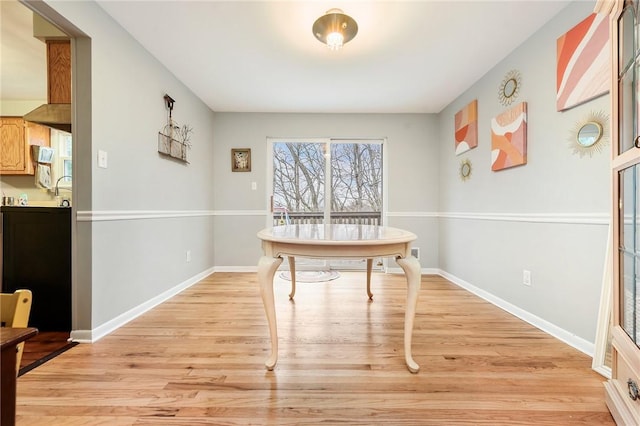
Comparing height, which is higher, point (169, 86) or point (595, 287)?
point (169, 86)

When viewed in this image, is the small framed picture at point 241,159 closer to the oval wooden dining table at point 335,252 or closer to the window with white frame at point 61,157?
the window with white frame at point 61,157

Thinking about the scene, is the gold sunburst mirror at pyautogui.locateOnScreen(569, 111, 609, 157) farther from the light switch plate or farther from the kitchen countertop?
the kitchen countertop

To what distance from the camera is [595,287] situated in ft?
5.19

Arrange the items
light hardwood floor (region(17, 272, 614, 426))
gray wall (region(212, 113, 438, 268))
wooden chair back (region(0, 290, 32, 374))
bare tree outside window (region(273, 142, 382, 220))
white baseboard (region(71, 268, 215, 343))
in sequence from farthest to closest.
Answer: bare tree outside window (region(273, 142, 382, 220)), gray wall (region(212, 113, 438, 268)), white baseboard (region(71, 268, 215, 343)), light hardwood floor (region(17, 272, 614, 426)), wooden chair back (region(0, 290, 32, 374))

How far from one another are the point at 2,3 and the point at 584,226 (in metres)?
3.99

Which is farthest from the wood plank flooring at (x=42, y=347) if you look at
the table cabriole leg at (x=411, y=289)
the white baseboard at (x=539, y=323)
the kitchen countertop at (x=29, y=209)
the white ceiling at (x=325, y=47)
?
the white baseboard at (x=539, y=323)

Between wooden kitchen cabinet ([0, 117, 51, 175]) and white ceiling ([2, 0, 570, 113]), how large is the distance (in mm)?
668

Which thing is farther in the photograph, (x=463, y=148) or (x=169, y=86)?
(x=463, y=148)

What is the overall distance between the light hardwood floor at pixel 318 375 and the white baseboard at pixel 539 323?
0.19ft

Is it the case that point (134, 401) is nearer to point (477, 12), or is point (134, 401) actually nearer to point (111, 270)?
point (111, 270)

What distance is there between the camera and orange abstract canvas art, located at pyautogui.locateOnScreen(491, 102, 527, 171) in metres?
2.10

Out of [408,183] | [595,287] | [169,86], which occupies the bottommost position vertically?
[595,287]

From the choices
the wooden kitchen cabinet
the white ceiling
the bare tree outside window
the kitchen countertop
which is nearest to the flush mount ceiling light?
the white ceiling

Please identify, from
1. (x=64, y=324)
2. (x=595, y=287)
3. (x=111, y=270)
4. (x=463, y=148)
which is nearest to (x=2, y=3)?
(x=111, y=270)
